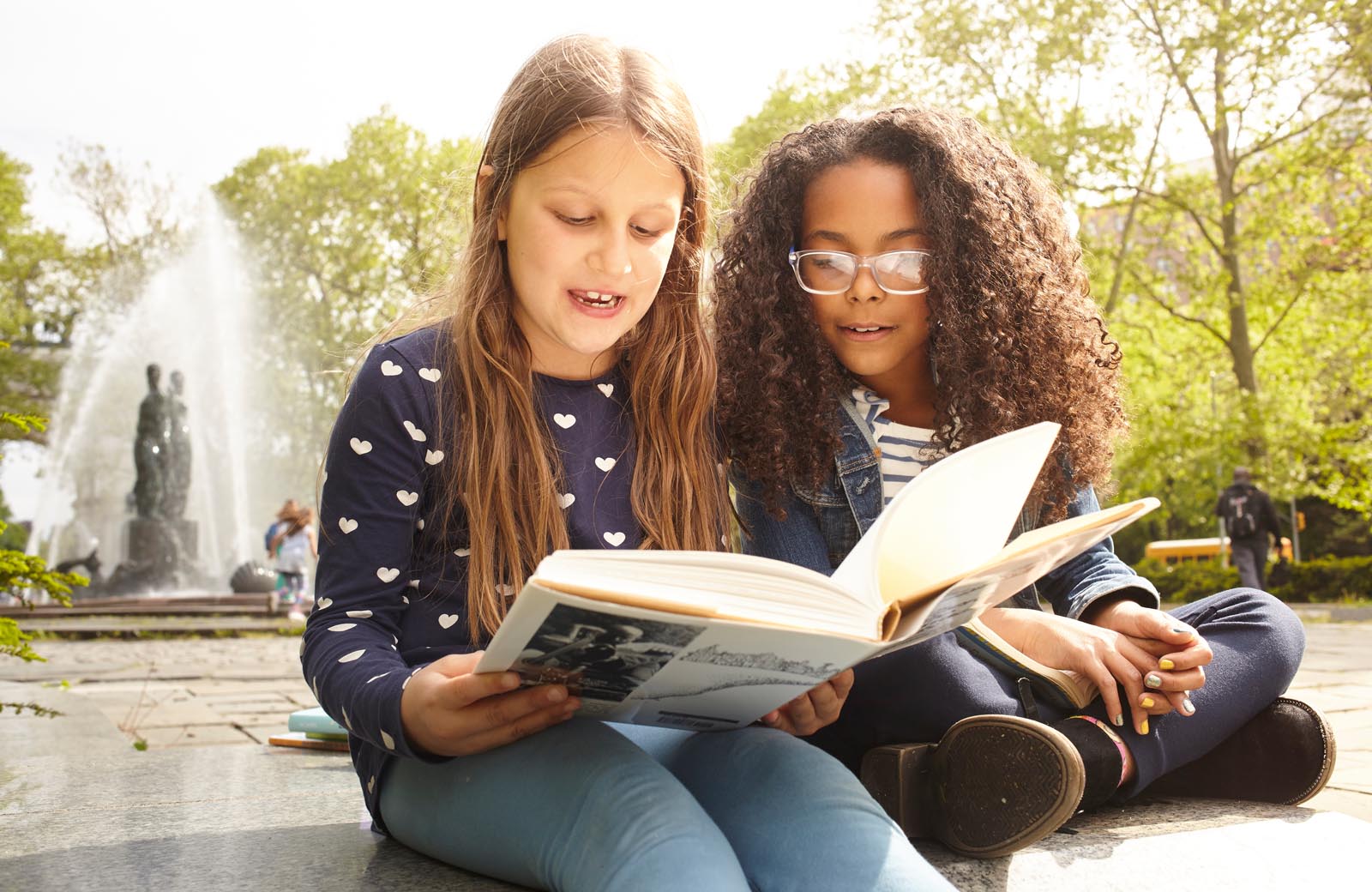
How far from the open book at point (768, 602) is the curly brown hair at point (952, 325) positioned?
2.41ft

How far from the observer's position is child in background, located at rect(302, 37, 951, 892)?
1.22 metres

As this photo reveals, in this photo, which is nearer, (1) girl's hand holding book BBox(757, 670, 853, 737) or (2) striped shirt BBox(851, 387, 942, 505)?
(1) girl's hand holding book BBox(757, 670, 853, 737)

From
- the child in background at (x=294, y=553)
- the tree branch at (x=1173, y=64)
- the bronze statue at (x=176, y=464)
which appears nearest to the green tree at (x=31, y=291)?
the bronze statue at (x=176, y=464)

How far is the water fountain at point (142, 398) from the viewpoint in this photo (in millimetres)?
18812

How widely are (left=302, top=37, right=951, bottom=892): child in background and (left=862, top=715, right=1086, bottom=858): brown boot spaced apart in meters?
0.25

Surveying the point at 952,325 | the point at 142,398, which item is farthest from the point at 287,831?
Answer: the point at 142,398

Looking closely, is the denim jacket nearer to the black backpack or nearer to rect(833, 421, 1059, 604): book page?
rect(833, 421, 1059, 604): book page

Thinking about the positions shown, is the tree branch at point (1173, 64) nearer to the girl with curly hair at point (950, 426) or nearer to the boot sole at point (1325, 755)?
the girl with curly hair at point (950, 426)

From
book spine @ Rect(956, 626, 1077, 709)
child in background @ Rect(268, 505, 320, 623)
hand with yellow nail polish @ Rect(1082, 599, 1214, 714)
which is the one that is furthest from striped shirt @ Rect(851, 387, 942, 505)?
child in background @ Rect(268, 505, 320, 623)

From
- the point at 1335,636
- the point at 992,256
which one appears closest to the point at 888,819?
the point at 992,256

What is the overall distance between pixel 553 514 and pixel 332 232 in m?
24.5

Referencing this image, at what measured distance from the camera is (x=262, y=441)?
28016 millimetres

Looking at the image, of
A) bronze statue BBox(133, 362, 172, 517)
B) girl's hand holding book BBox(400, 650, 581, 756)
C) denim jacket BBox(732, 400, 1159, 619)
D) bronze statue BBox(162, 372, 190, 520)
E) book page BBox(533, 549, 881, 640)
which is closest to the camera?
book page BBox(533, 549, 881, 640)

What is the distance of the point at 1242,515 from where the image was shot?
12.7 metres
